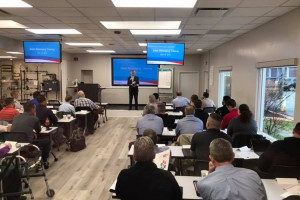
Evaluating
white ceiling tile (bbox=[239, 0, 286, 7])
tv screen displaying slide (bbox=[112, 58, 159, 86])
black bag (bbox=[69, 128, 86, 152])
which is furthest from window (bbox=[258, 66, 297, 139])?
tv screen displaying slide (bbox=[112, 58, 159, 86])

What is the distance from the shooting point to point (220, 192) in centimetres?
162

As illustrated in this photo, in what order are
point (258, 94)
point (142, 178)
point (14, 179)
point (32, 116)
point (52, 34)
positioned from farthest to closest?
1. point (52, 34)
2. point (258, 94)
3. point (32, 116)
4. point (14, 179)
5. point (142, 178)

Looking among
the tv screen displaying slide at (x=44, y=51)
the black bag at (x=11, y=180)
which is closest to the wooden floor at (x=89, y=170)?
the black bag at (x=11, y=180)

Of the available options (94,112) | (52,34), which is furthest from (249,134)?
(52,34)

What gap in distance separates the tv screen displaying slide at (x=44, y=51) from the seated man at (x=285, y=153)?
5.64 m

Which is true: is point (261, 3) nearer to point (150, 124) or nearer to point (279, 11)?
point (279, 11)

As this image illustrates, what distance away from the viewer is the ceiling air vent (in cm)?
418

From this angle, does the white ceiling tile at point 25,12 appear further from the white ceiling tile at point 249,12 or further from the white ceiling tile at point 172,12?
the white ceiling tile at point 249,12

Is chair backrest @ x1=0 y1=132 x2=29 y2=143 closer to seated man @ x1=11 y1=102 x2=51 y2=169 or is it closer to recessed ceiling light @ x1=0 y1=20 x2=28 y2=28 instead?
seated man @ x1=11 y1=102 x2=51 y2=169

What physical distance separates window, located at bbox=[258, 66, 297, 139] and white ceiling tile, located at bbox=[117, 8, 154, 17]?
8.91 feet

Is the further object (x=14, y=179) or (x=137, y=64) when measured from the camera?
(x=137, y=64)

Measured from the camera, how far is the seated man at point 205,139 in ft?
9.59

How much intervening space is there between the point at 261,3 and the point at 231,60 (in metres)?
3.77

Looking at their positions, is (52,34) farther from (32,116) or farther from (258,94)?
(258,94)
